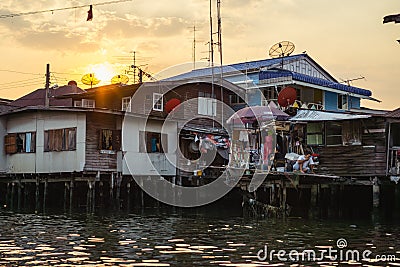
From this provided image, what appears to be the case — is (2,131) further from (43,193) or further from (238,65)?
(238,65)

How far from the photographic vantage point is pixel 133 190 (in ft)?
101

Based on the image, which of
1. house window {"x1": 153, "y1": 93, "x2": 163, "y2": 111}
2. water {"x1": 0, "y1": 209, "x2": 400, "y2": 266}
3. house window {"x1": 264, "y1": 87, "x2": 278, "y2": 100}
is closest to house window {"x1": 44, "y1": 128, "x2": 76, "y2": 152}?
water {"x1": 0, "y1": 209, "x2": 400, "y2": 266}

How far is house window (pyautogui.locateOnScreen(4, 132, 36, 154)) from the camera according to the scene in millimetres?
30562

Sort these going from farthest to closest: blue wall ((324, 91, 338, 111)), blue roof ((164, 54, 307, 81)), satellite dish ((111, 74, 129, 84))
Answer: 1. satellite dish ((111, 74, 129, 84))
2. blue wall ((324, 91, 338, 111))
3. blue roof ((164, 54, 307, 81))

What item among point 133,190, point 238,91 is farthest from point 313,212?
point 238,91

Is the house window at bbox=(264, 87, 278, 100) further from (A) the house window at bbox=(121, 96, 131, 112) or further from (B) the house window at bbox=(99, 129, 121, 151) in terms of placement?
(B) the house window at bbox=(99, 129, 121, 151)

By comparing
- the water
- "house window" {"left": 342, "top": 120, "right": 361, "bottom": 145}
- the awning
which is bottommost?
the water

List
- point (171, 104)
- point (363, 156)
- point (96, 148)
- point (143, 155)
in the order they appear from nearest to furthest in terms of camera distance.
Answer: point (363, 156)
point (96, 148)
point (143, 155)
point (171, 104)

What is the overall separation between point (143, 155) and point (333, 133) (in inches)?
381

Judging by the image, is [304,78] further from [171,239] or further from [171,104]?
[171,239]

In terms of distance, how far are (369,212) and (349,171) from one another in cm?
203

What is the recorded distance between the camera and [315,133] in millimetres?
26469

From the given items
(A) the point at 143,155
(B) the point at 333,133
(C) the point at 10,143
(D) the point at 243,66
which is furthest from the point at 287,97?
(C) the point at 10,143

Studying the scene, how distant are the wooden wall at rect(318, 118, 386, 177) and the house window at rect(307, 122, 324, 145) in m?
0.59
